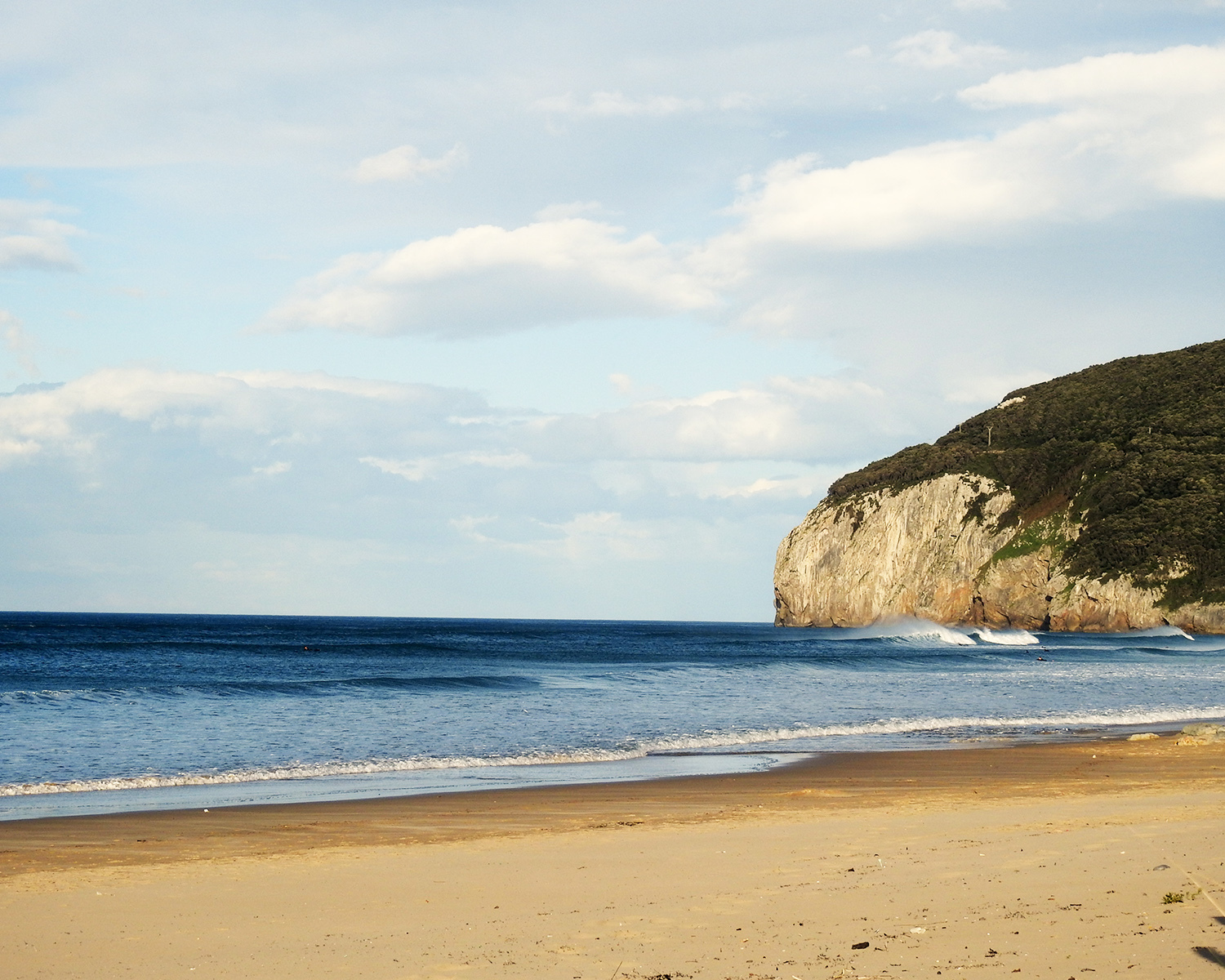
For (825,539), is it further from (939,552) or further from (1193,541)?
(1193,541)

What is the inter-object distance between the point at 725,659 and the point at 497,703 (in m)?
34.2

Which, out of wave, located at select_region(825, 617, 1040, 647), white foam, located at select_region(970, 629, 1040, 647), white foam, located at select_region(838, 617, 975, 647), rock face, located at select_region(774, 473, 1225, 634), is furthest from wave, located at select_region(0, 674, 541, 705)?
rock face, located at select_region(774, 473, 1225, 634)

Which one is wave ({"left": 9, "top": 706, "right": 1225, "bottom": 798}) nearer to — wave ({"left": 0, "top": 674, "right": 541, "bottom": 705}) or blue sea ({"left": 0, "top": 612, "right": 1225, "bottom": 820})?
blue sea ({"left": 0, "top": 612, "right": 1225, "bottom": 820})

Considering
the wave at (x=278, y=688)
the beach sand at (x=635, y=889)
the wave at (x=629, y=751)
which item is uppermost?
the beach sand at (x=635, y=889)

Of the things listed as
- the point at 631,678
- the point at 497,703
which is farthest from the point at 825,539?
the point at 497,703

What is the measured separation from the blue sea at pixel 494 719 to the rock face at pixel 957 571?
47232 mm

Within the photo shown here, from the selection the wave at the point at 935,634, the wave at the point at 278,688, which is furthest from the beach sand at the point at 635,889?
the wave at the point at 935,634

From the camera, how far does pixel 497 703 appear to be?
3228 centimetres

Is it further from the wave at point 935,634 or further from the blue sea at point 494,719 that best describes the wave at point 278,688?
the wave at point 935,634

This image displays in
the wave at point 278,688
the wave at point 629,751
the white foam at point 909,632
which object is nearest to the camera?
the wave at point 629,751

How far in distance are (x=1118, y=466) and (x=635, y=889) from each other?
396 ft

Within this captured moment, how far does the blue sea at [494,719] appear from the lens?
1812 cm

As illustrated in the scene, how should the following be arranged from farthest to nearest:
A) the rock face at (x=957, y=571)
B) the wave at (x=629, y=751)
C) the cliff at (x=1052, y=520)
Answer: the rock face at (x=957, y=571) → the cliff at (x=1052, y=520) → the wave at (x=629, y=751)

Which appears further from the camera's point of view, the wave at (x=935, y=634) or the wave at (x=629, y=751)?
the wave at (x=935, y=634)
